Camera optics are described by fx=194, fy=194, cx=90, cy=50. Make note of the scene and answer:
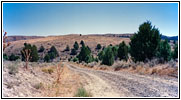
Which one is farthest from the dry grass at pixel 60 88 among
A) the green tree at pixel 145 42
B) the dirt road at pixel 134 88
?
the green tree at pixel 145 42

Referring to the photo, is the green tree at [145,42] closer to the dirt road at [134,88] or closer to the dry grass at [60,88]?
the dirt road at [134,88]

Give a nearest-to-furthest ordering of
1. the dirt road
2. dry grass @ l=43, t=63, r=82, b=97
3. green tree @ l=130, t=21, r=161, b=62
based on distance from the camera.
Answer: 1. dry grass @ l=43, t=63, r=82, b=97
2. the dirt road
3. green tree @ l=130, t=21, r=161, b=62

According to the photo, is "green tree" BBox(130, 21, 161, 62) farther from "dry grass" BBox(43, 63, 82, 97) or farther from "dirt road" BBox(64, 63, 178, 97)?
"dry grass" BBox(43, 63, 82, 97)

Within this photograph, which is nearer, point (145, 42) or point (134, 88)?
point (134, 88)

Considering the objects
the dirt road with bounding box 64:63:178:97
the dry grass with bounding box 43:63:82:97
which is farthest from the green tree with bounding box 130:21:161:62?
the dry grass with bounding box 43:63:82:97

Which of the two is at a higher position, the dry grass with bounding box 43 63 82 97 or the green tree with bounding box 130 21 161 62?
the green tree with bounding box 130 21 161 62

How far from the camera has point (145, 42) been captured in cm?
2234

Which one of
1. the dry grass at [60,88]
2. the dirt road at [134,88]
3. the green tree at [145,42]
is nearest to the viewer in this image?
the dry grass at [60,88]

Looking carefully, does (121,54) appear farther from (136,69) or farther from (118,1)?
(118,1)

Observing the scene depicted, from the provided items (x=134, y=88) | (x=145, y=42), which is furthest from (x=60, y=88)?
(x=145, y=42)

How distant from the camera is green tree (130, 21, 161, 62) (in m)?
22.1

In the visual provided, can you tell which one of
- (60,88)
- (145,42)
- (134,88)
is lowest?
(134,88)

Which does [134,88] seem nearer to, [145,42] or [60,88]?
[60,88]

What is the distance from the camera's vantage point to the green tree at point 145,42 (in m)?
22.1
